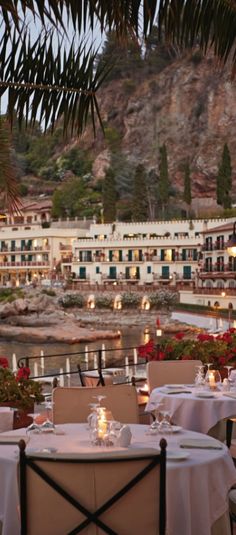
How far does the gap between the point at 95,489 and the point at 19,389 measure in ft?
9.91

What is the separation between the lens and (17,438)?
13.1 ft

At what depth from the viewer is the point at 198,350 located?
327 inches

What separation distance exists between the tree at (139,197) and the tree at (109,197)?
6.75ft

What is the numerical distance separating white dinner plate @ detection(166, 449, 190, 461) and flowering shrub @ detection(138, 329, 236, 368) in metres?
4.54

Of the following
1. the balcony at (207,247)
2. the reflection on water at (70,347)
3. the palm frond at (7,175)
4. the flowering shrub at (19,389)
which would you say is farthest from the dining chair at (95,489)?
the balcony at (207,247)

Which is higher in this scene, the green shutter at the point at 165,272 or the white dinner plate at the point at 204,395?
the white dinner plate at the point at 204,395

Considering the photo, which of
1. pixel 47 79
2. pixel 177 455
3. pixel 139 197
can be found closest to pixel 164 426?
pixel 177 455

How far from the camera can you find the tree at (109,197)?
227ft

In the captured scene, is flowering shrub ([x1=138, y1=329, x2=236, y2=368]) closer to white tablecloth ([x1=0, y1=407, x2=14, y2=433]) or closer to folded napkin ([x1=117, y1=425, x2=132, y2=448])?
white tablecloth ([x1=0, y1=407, x2=14, y2=433])

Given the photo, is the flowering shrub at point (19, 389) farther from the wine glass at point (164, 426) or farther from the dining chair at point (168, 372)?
the wine glass at point (164, 426)

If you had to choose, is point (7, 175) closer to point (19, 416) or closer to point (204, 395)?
point (19, 416)

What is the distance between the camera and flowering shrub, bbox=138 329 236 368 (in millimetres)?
8227

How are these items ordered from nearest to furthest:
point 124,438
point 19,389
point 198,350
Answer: point 124,438
point 19,389
point 198,350

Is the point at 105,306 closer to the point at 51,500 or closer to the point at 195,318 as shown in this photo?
the point at 195,318
